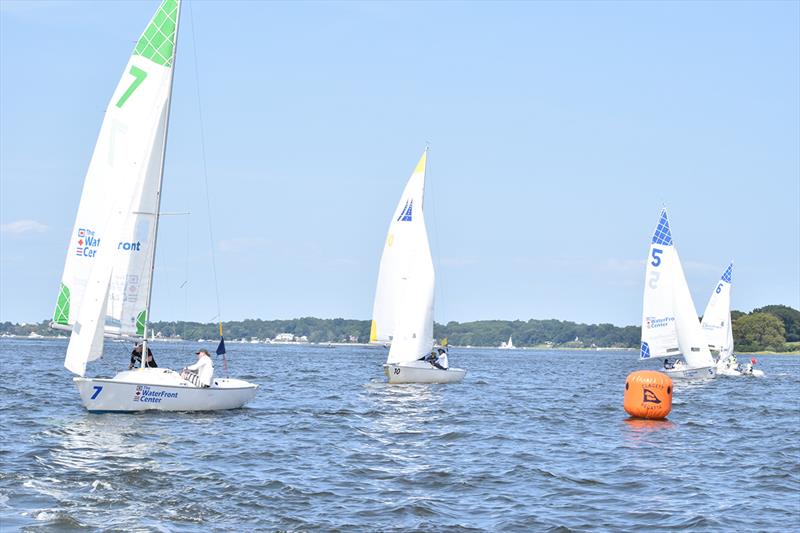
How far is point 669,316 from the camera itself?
65625mm

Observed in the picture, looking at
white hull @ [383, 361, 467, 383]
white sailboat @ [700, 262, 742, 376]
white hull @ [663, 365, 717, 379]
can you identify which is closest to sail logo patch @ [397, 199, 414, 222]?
white hull @ [383, 361, 467, 383]

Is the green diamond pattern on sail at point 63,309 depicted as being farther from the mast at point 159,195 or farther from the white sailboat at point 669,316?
the white sailboat at point 669,316

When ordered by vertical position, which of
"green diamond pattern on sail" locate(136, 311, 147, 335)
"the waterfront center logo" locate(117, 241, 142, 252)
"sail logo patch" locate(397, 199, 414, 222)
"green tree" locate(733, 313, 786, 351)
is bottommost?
"green diamond pattern on sail" locate(136, 311, 147, 335)

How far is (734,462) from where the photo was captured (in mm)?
25703

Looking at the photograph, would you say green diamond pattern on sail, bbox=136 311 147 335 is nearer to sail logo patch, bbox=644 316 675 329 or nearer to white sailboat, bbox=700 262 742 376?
sail logo patch, bbox=644 316 675 329

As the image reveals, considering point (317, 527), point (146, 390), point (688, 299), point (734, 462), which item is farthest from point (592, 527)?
point (688, 299)

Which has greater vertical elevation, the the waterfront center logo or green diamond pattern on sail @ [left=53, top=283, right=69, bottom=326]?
the the waterfront center logo

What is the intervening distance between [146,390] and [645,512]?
16.9 metres

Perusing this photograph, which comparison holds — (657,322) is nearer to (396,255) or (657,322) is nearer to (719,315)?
(719,315)

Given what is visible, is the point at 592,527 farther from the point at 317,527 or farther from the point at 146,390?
the point at 146,390

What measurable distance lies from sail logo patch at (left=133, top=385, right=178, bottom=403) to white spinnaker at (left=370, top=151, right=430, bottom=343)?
19413 millimetres

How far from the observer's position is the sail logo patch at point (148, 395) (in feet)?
100

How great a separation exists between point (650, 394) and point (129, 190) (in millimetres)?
18576

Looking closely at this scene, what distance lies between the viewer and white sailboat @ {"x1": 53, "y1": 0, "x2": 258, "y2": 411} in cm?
3219
